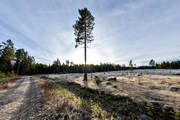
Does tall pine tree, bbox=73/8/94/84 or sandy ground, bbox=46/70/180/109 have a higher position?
tall pine tree, bbox=73/8/94/84

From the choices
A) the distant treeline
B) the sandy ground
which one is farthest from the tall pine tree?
the distant treeline

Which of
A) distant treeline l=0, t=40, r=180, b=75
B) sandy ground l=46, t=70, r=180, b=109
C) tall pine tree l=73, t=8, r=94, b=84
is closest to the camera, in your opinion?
sandy ground l=46, t=70, r=180, b=109

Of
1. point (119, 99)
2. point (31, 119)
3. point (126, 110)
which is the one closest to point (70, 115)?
point (31, 119)

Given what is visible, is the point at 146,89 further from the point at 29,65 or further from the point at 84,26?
the point at 29,65

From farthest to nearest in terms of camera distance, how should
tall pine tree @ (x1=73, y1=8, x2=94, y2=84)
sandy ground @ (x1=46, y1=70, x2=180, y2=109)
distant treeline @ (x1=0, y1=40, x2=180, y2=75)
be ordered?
distant treeline @ (x1=0, y1=40, x2=180, y2=75) < tall pine tree @ (x1=73, y1=8, x2=94, y2=84) < sandy ground @ (x1=46, y1=70, x2=180, y2=109)

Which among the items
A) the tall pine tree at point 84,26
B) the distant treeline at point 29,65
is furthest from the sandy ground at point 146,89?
the distant treeline at point 29,65

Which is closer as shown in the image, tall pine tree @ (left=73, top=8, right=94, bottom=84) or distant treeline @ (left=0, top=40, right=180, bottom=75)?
tall pine tree @ (left=73, top=8, right=94, bottom=84)

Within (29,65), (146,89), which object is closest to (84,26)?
(146,89)

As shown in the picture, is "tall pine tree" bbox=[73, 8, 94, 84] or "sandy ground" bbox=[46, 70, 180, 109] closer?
"sandy ground" bbox=[46, 70, 180, 109]

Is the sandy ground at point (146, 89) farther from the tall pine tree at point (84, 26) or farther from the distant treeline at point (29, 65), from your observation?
the distant treeline at point (29, 65)

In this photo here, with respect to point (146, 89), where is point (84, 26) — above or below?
above

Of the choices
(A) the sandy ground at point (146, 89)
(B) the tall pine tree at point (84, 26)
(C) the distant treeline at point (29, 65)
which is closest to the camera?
(A) the sandy ground at point (146, 89)

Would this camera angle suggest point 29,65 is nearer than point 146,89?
No

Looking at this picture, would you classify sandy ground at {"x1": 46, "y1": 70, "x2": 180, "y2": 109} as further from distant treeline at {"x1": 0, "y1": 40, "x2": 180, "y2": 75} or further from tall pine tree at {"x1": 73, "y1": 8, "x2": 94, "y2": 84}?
distant treeline at {"x1": 0, "y1": 40, "x2": 180, "y2": 75}
